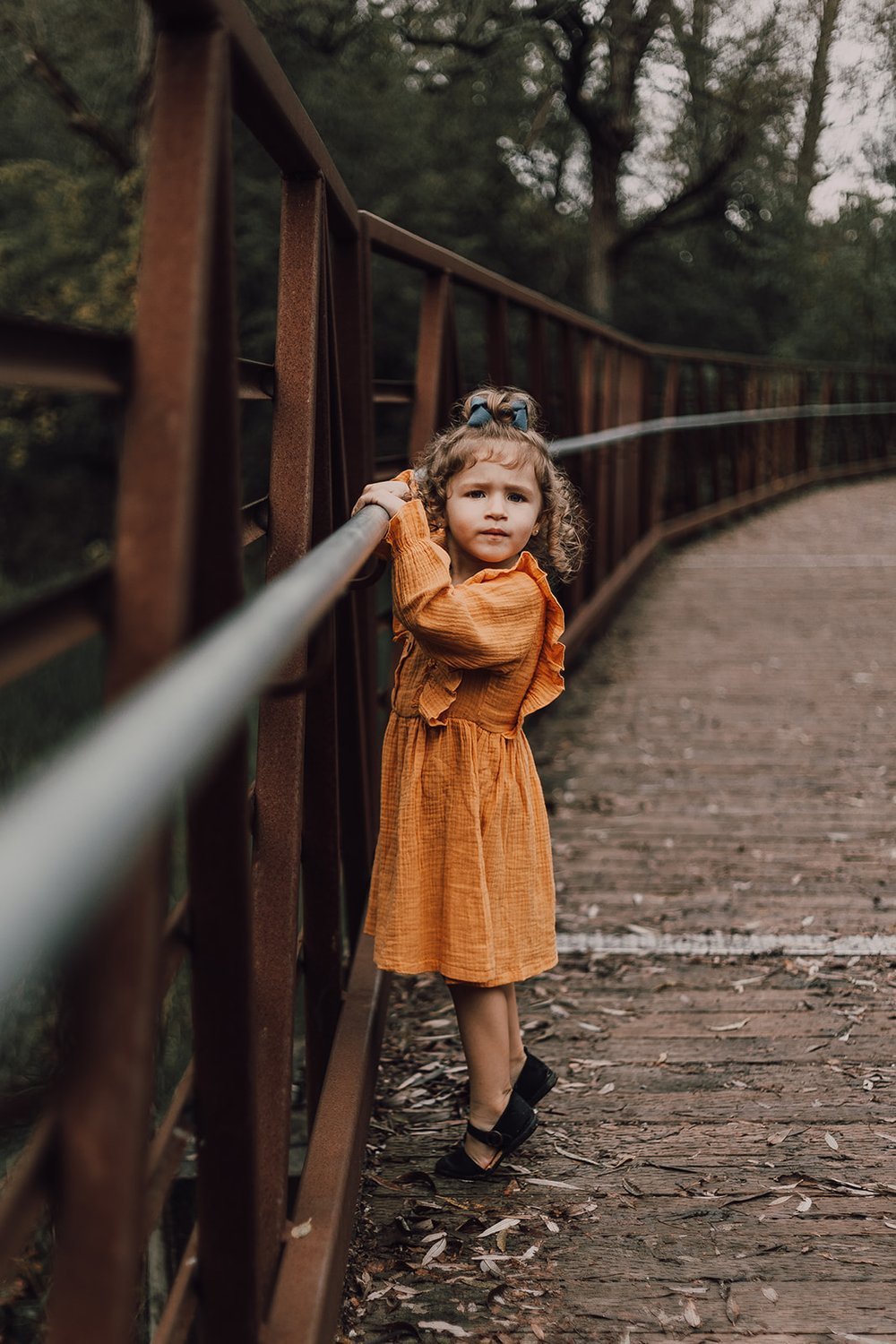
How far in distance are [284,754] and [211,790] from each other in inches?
25.6

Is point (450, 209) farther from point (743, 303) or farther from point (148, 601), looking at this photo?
point (148, 601)

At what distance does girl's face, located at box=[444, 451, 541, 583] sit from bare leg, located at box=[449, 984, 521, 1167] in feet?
2.49

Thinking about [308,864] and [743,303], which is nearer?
[308,864]

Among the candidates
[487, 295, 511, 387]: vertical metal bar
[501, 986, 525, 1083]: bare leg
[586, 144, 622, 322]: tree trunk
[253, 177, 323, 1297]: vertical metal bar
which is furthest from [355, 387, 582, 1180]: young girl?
[586, 144, 622, 322]: tree trunk

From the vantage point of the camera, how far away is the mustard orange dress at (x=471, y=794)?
2471mm

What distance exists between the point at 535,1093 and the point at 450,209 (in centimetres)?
2466

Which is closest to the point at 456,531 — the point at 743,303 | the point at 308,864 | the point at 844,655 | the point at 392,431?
the point at 308,864

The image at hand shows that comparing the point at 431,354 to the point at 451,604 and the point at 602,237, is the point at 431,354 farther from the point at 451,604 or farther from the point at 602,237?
the point at 602,237

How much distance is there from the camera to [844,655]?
25.3ft

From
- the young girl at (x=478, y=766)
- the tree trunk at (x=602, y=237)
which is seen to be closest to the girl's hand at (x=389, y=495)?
the young girl at (x=478, y=766)

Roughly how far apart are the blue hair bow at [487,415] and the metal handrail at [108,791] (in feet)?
5.02

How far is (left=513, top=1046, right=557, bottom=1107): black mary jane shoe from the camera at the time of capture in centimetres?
277

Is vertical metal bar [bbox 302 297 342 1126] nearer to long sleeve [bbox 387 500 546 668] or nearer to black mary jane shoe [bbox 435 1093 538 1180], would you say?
long sleeve [bbox 387 500 546 668]

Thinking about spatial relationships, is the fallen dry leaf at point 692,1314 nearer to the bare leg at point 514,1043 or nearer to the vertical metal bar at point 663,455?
the bare leg at point 514,1043
